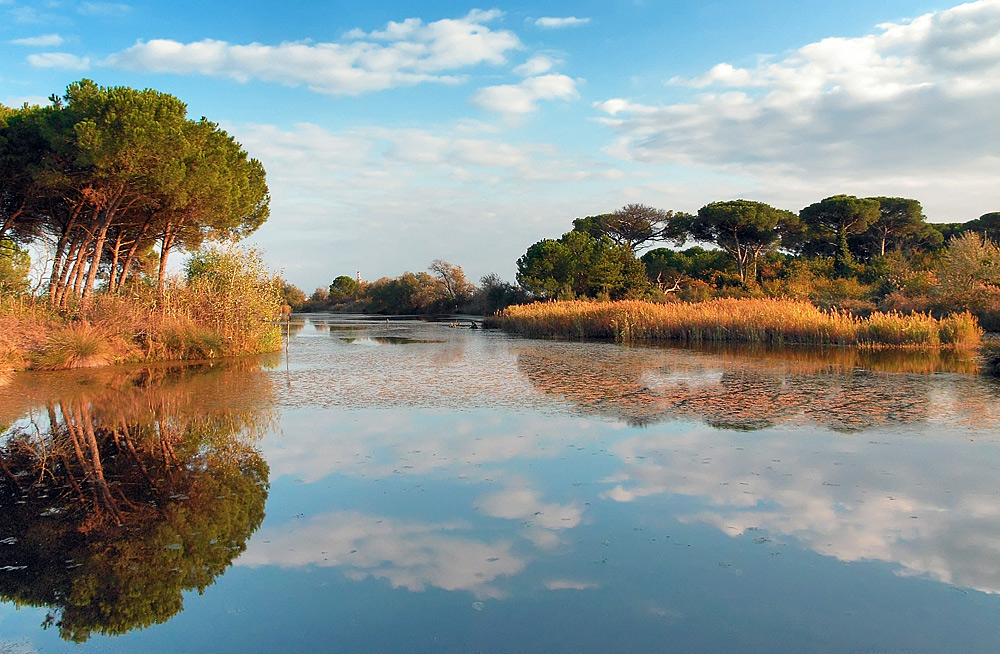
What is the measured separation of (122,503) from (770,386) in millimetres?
9317

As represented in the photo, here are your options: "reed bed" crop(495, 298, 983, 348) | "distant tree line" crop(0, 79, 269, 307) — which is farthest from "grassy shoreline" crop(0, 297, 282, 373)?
"reed bed" crop(495, 298, 983, 348)

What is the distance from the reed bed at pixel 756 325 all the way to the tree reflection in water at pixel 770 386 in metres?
1.91

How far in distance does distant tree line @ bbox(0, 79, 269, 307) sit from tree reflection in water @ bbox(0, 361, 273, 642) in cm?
721

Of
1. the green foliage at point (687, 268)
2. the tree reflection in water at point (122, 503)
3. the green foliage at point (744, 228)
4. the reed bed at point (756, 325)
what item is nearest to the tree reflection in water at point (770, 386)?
the reed bed at point (756, 325)

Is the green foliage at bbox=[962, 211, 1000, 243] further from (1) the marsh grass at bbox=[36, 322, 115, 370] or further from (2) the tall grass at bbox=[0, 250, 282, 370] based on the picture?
(1) the marsh grass at bbox=[36, 322, 115, 370]

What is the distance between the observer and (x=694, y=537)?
4305 mm

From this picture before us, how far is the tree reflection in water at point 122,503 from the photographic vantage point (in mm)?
3539

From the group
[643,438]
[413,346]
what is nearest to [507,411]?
[643,438]

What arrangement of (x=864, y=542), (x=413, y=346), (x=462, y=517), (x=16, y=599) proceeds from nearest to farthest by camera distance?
1. (x=16, y=599)
2. (x=864, y=542)
3. (x=462, y=517)
4. (x=413, y=346)

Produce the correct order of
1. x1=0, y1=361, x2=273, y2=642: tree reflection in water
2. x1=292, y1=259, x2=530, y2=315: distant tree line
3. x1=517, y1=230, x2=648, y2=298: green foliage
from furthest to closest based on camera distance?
→ 1. x1=292, y1=259, x2=530, y2=315: distant tree line
2. x1=517, y1=230, x2=648, y2=298: green foliage
3. x1=0, y1=361, x2=273, y2=642: tree reflection in water

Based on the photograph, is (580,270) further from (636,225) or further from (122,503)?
(122,503)

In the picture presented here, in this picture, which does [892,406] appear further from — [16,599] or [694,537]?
[16,599]

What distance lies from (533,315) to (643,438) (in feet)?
76.7

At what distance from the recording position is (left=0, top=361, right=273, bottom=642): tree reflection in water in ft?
11.6
